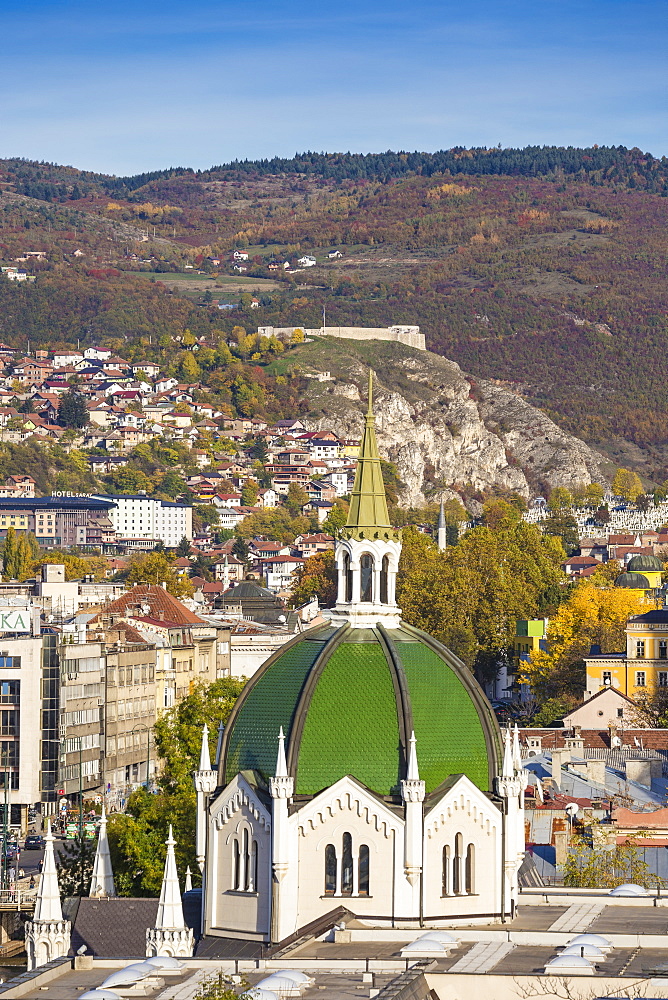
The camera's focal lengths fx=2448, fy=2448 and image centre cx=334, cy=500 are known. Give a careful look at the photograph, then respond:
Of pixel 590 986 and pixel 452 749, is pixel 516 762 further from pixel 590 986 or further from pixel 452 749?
pixel 590 986

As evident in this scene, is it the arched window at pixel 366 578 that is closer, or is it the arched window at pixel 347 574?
the arched window at pixel 366 578

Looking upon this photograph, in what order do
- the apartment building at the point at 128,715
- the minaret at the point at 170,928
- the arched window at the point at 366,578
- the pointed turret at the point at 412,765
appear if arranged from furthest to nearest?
the apartment building at the point at 128,715 → the arched window at the point at 366,578 → the pointed turret at the point at 412,765 → the minaret at the point at 170,928

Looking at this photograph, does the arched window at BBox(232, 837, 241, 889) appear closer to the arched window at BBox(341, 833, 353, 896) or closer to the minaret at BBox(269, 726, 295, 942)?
the minaret at BBox(269, 726, 295, 942)

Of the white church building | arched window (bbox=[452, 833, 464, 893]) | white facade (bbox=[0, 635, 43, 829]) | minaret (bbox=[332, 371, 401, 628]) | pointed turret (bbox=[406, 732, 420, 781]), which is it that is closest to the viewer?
the white church building

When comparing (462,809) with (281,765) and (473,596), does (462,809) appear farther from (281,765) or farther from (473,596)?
(473,596)

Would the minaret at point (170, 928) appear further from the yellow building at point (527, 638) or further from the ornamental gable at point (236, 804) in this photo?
the yellow building at point (527, 638)

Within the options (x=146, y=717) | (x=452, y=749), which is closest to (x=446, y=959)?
(x=452, y=749)

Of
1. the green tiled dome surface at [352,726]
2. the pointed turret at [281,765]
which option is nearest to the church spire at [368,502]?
the green tiled dome surface at [352,726]

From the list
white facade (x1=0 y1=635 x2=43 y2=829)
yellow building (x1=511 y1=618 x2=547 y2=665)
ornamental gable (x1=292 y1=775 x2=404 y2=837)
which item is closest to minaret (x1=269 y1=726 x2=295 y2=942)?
ornamental gable (x1=292 y1=775 x2=404 y2=837)
